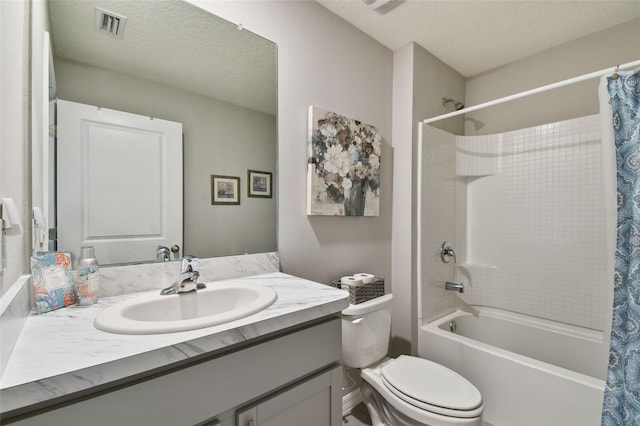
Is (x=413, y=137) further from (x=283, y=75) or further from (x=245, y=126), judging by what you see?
(x=245, y=126)

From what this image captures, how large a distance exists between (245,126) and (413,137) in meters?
1.18

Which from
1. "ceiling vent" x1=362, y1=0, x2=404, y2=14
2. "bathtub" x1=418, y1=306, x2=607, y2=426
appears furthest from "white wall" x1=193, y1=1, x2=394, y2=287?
"bathtub" x1=418, y1=306, x2=607, y2=426

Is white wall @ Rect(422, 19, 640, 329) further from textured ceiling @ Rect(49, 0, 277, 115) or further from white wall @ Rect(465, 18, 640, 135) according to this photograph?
textured ceiling @ Rect(49, 0, 277, 115)

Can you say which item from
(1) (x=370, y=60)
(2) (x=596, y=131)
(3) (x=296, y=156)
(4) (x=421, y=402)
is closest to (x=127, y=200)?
(3) (x=296, y=156)

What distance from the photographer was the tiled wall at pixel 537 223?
1838 mm

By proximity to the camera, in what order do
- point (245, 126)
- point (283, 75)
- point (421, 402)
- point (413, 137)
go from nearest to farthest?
point (421, 402) → point (245, 126) → point (283, 75) → point (413, 137)

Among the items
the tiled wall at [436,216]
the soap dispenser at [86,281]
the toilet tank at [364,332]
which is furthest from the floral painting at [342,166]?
the soap dispenser at [86,281]

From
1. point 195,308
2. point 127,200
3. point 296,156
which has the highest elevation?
point 296,156

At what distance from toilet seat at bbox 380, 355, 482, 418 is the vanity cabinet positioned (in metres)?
0.45

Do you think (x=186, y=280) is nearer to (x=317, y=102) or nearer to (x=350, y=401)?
(x=317, y=102)

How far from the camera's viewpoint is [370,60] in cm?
189

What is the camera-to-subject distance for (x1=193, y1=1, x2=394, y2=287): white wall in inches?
56.7

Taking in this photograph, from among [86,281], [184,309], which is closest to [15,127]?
[86,281]

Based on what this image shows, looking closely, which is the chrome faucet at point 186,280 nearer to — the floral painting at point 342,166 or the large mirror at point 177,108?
the large mirror at point 177,108
